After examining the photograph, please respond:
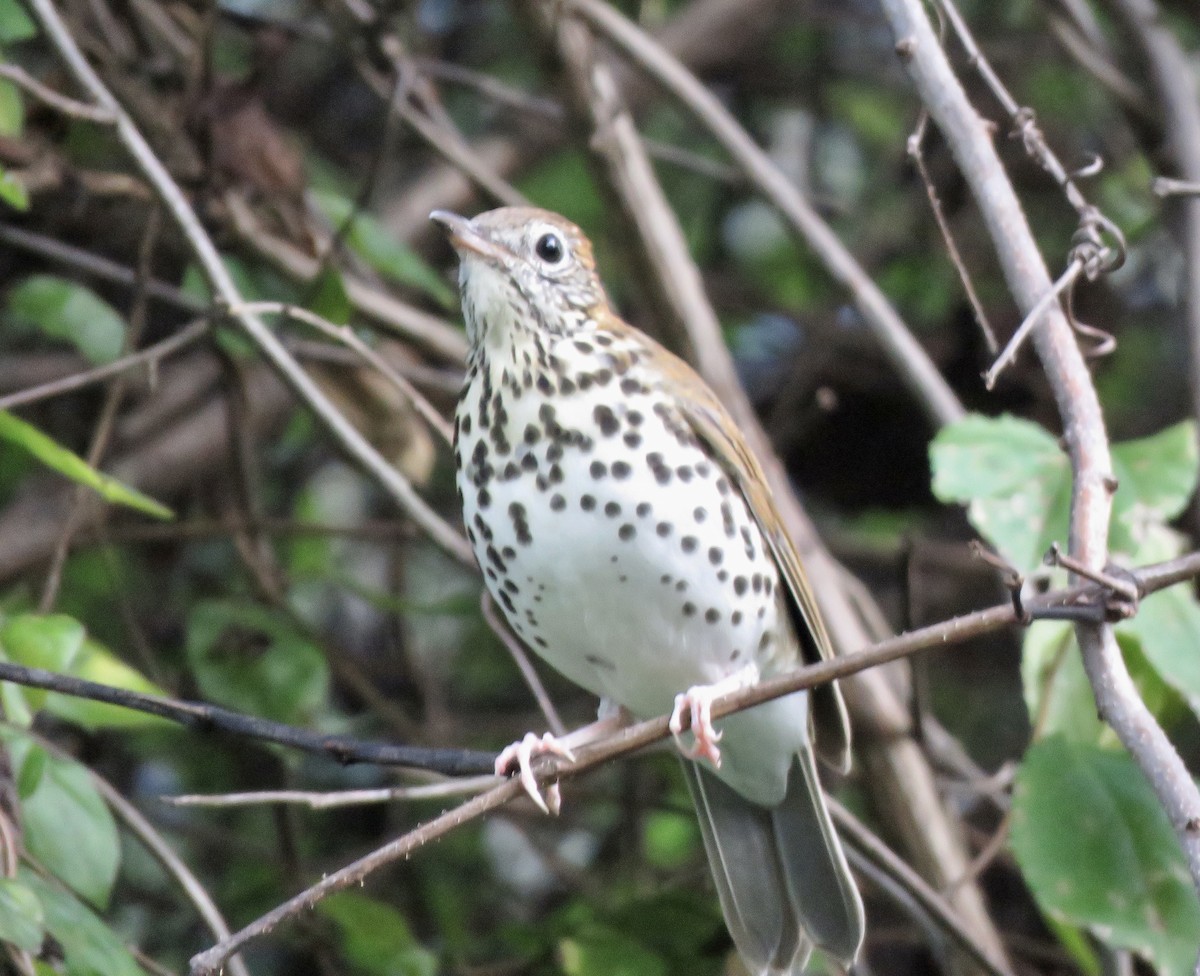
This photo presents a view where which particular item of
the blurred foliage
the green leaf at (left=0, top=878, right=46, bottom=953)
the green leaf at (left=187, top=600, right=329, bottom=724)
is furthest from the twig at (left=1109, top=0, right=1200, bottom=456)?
the green leaf at (left=0, top=878, right=46, bottom=953)

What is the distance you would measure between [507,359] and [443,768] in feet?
2.63

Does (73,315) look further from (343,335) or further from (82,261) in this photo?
(343,335)

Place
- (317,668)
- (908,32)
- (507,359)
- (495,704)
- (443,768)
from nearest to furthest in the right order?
(443,768)
(908,32)
(507,359)
(317,668)
(495,704)

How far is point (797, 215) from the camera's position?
3.53 metres

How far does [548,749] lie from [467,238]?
0.77 m

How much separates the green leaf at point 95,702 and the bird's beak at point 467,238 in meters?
0.80

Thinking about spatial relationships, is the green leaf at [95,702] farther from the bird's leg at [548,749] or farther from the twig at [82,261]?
the twig at [82,261]

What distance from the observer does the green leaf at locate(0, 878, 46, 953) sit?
6.22ft

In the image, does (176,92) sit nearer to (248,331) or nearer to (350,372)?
(350,372)

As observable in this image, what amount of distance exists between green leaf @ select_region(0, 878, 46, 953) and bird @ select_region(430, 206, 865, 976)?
1.97 ft

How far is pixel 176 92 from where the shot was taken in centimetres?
350

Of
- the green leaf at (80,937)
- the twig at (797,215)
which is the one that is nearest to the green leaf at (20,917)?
the green leaf at (80,937)

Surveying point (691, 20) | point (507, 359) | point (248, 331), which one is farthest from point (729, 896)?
point (691, 20)

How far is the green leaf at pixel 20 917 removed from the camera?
Answer: 1896mm
